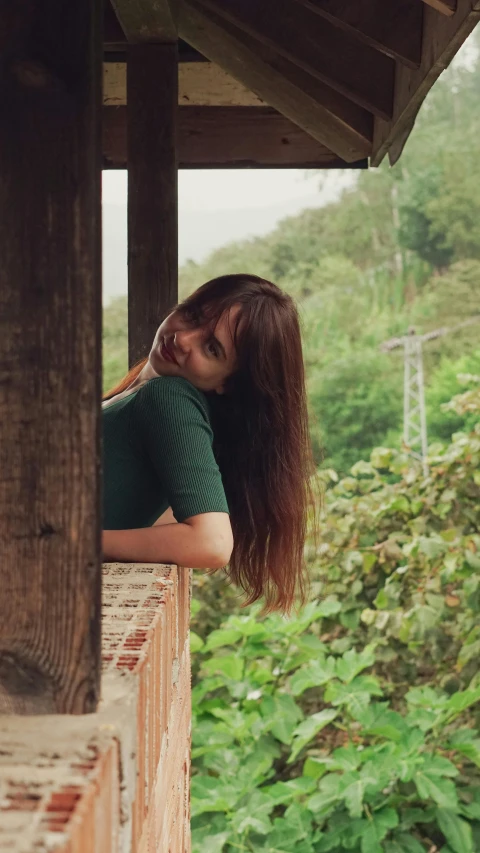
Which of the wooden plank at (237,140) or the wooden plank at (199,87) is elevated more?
the wooden plank at (199,87)

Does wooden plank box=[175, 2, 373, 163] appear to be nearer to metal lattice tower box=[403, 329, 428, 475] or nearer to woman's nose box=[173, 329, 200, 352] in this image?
woman's nose box=[173, 329, 200, 352]

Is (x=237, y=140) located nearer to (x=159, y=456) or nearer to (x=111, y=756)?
Result: (x=159, y=456)

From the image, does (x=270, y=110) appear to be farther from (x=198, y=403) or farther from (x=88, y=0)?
(x=88, y=0)

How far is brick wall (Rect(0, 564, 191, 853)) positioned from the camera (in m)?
0.75

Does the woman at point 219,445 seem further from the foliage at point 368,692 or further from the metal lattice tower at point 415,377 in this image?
the metal lattice tower at point 415,377

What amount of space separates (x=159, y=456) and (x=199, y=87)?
6.97 ft

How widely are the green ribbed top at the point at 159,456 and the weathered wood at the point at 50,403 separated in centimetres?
75

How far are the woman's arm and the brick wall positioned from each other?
180mm

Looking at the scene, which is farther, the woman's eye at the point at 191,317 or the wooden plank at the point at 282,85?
the wooden plank at the point at 282,85

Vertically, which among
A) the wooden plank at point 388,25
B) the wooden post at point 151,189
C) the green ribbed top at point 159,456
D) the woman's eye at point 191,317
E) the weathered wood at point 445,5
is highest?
the wooden plank at point 388,25

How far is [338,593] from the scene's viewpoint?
5480 millimetres

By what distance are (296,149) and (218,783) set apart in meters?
2.69

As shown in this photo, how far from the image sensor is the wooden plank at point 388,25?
240 centimetres

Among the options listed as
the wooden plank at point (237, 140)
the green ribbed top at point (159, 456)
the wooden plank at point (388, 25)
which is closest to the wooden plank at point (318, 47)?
the wooden plank at point (388, 25)
